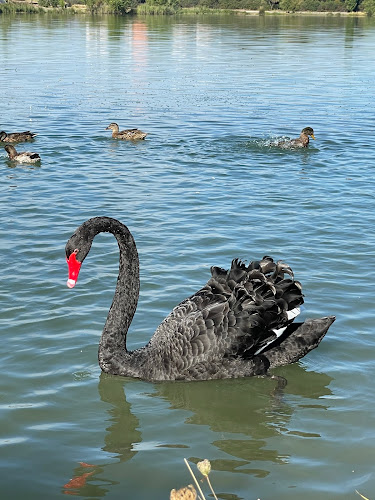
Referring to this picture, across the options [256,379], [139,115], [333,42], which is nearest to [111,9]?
[333,42]

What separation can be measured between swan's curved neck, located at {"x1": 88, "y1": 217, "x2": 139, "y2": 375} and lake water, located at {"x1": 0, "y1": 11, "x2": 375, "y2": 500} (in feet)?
0.66

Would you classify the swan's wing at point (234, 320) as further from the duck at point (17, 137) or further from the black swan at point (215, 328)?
the duck at point (17, 137)

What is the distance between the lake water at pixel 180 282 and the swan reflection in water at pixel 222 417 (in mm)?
14

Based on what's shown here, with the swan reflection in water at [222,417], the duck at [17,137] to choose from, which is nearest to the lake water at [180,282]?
the swan reflection in water at [222,417]

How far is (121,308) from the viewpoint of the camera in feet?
18.3

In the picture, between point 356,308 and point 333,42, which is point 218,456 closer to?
point 356,308

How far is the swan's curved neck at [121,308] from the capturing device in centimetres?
547

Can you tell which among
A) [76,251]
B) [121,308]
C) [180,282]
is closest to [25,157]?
[180,282]

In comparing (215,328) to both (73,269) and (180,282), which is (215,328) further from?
(180,282)

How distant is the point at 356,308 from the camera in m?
6.72

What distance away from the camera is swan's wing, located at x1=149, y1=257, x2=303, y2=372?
5.29 meters

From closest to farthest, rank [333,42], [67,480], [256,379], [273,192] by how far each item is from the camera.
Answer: [67,480]
[256,379]
[273,192]
[333,42]

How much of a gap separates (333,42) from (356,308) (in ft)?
119

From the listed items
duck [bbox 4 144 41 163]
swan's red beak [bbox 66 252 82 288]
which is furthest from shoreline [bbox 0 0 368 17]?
swan's red beak [bbox 66 252 82 288]
